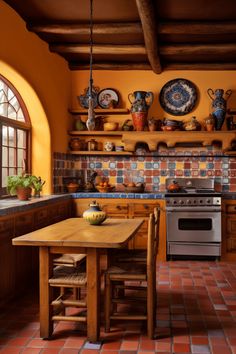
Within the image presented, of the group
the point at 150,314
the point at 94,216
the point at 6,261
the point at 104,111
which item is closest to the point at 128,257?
the point at 94,216

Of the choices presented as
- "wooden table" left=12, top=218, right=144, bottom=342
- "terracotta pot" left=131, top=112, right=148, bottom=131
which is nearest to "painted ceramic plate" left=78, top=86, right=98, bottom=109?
"terracotta pot" left=131, top=112, right=148, bottom=131

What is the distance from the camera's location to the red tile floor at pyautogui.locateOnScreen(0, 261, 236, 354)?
8.45 feet

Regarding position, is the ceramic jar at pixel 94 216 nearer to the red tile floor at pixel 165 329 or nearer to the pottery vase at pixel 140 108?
the red tile floor at pixel 165 329

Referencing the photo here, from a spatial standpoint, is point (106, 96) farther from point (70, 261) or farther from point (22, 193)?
point (70, 261)

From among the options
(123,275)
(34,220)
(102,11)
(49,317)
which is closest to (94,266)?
(123,275)

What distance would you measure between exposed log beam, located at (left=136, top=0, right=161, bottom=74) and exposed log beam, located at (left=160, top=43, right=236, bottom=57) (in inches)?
7.2

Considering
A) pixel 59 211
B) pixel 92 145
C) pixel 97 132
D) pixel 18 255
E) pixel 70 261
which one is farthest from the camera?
pixel 92 145

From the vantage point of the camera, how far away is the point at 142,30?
449 cm

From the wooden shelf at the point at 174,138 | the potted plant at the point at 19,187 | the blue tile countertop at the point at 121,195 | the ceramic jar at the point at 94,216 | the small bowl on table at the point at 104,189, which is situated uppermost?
the wooden shelf at the point at 174,138

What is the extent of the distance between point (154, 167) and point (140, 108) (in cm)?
93

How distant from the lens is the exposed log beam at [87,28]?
4.46 meters

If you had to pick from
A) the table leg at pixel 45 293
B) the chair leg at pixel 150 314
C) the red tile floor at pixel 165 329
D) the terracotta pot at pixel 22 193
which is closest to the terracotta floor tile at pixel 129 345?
the red tile floor at pixel 165 329

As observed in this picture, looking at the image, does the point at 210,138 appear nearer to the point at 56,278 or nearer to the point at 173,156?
the point at 173,156

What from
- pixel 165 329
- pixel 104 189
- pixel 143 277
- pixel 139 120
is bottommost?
pixel 165 329
